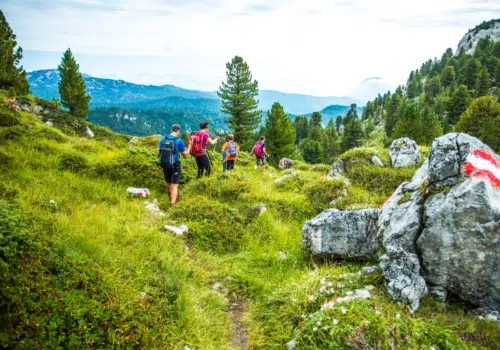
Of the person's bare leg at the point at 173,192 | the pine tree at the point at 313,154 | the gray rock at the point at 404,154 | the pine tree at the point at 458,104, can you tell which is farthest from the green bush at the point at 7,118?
the pine tree at the point at 458,104

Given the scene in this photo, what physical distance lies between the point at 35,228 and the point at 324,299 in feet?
16.5

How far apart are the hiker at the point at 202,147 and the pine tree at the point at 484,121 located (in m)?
46.2

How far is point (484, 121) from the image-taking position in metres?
46.9

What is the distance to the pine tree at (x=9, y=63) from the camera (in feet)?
119

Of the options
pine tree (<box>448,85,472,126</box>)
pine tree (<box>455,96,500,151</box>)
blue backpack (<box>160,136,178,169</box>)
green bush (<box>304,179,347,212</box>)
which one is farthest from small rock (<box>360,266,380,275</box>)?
pine tree (<box>448,85,472,126</box>)

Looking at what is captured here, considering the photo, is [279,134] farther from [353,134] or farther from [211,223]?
[353,134]

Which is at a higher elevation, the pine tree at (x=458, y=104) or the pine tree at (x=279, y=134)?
the pine tree at (x=458, y=104)

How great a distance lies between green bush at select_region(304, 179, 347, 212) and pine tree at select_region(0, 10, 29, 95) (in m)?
36.0

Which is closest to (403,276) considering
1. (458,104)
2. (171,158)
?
(171,158)

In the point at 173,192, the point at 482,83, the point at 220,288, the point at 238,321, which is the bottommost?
the point at 238,321

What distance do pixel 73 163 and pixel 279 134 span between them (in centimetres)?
4163

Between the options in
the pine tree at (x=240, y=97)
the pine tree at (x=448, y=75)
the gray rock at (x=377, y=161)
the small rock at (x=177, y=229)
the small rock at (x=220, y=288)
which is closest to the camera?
the small rock at (x=220, y=288)

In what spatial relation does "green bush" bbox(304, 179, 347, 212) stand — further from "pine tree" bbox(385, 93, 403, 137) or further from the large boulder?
"pine tree" bbox(385, 93, 403, 137)

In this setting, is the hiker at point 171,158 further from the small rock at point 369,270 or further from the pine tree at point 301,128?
the pine tree at point 301,128
